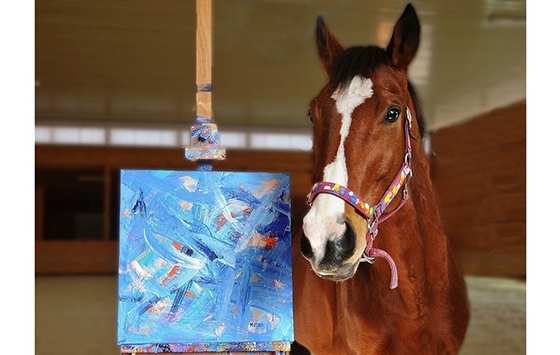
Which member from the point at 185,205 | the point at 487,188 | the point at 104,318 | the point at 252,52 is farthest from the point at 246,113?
the point at 185,205

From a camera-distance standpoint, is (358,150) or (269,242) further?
(269,242)

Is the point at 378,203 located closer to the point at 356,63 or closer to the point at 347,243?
the point at 347,243

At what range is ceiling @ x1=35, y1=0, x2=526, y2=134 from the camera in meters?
5.10

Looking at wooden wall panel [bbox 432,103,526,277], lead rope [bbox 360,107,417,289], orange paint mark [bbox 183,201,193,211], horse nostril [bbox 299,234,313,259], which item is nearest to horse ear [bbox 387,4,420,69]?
lead rope [bbox 360,107,417,289]

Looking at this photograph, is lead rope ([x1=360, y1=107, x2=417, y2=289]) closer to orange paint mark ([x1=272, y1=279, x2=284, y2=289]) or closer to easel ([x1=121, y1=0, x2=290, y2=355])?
orange paint mark ([x1=272, y1=279, x2=284, y2=289])

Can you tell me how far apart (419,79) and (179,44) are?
3.23 metres

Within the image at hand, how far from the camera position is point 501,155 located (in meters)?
8.23

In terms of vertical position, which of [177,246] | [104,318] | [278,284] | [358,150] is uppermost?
[358,150]

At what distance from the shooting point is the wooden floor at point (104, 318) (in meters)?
4.46

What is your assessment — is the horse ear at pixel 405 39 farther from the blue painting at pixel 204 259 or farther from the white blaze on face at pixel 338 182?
the blue painting at pixel 204 259

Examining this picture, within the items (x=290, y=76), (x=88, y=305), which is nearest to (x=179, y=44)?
(x=290, y=76)

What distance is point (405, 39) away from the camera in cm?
156

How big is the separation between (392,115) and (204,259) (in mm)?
644

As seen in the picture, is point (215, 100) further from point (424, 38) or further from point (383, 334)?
point (383, 334)
